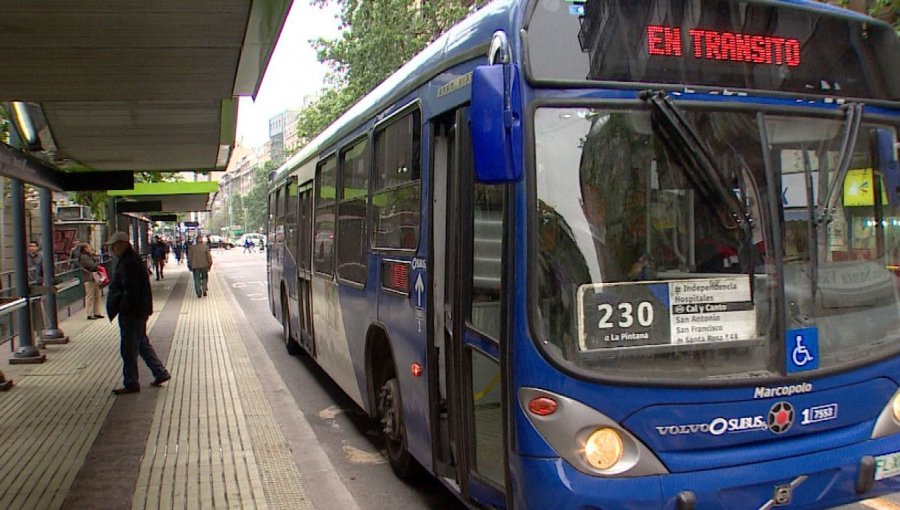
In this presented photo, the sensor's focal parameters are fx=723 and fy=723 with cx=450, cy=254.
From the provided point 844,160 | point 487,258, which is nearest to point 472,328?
point 487,258

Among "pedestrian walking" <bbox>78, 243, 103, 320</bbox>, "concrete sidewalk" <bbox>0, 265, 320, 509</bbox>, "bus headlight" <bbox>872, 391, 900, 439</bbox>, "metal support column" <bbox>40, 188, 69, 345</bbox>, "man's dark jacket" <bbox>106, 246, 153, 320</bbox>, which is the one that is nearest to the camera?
"bus headlight" <bbox>872, 391, 900, 439</bbox>

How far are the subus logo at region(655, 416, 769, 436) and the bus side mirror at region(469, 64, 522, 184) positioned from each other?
1.30 m

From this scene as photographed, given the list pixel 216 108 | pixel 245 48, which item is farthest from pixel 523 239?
pixel 216 108

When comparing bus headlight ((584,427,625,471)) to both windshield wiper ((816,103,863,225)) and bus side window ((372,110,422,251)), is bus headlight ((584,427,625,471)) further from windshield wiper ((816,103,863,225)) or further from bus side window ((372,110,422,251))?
bus side window ((372,110,422,251))

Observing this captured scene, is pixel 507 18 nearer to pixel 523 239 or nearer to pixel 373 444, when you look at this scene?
pixel 523 239

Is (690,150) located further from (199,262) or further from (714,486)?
(199,262)

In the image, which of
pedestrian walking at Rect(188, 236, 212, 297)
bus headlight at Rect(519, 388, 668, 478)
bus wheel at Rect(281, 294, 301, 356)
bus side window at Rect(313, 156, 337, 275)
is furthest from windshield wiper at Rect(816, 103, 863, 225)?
pedestrian walking at Rect(188, 236, 212, 297)

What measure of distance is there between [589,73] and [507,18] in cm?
49

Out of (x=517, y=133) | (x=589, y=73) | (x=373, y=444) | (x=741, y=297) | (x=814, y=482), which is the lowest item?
(x=373, y=444)

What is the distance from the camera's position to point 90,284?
16.8m

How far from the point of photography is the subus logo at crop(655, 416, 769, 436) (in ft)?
10.3

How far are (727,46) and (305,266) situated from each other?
20.8ft

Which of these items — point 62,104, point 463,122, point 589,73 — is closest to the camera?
point 589,73

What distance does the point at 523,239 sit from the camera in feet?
10.5
